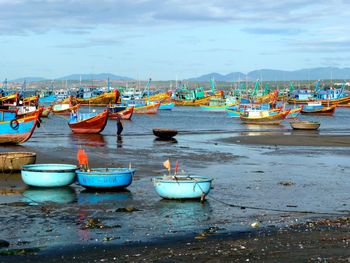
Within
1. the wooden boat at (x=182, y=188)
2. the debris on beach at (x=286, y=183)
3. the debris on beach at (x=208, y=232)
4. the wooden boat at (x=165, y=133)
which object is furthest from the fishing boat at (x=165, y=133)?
the debris on beach at (x=208, y=232)

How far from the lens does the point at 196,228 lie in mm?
13125

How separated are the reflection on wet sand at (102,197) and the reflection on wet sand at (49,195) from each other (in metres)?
0.30

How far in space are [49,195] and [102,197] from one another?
5.02 ft

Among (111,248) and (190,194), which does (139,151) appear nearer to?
(190,194)

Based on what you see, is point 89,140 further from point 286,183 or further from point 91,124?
point 286,183

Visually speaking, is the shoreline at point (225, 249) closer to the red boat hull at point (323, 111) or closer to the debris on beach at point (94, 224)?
the debris on beach at point (94, 224)

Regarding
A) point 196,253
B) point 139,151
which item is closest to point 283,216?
point 196,253

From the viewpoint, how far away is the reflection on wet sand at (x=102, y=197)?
16.3m

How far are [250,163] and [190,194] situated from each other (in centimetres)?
1007

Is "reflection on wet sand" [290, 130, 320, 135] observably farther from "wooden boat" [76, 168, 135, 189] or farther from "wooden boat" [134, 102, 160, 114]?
"wooden boat" [134, 102, 160, 114]

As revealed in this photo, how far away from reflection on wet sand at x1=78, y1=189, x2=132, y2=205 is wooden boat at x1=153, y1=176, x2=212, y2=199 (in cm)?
115

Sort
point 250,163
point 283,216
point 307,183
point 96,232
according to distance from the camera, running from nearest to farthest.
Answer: point 96,232, point 283,216, point 307,183, point 250,163

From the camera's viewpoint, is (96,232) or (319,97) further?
(319,97)

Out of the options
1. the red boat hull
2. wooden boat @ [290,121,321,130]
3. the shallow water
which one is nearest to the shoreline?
the shallow water
